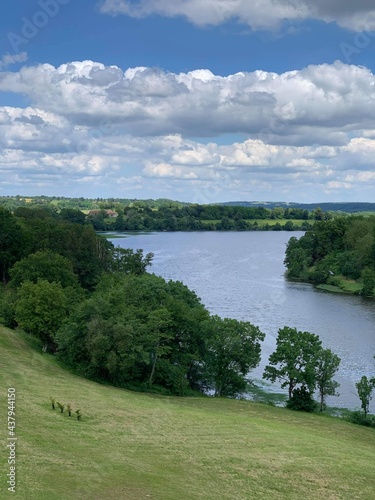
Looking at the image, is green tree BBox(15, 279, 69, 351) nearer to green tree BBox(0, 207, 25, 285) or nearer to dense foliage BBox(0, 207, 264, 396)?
dense foliage BBox(0, 207, 264, 396)

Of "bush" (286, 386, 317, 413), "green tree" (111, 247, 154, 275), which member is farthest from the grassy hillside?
"green tree" (111, 247, 154, 275)

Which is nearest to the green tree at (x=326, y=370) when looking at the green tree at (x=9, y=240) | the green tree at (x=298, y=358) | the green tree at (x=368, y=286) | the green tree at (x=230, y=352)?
the green tree at (x=298, y=358)

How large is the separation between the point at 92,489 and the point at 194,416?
13.6 m

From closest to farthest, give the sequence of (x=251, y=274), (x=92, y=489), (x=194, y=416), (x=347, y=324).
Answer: (x=92, y=489) → (x=194, y=416) → (x=347, y=324) → (x=251, y=274)

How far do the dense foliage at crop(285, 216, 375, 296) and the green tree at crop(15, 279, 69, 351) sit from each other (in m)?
61.7

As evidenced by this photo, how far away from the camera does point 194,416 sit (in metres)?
30.5

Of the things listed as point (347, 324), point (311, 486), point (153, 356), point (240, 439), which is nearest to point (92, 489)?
point (311, 486)

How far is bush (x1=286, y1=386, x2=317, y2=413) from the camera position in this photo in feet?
131

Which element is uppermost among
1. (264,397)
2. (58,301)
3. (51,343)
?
(58,301)

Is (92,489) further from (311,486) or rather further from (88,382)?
(88,382)

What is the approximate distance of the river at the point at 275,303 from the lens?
5250cm
